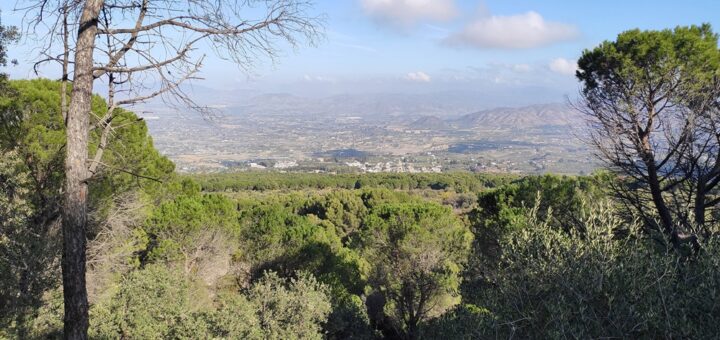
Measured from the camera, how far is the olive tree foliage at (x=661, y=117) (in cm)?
642

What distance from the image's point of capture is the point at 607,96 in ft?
25.1

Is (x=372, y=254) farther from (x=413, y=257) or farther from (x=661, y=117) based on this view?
(x=661, y=117)

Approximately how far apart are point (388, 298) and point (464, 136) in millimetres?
114307

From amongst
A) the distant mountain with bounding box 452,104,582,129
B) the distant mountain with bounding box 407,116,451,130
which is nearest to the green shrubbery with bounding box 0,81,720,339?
the distant mountain with bounding box 452,104,582,129

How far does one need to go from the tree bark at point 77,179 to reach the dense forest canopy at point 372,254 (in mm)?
299

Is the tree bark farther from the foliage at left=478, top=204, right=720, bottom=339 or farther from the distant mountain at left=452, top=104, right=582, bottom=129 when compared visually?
the distant mountain at left=452, top=104, right=582, bottom=129

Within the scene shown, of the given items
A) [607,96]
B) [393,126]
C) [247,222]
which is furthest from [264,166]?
[393,126]

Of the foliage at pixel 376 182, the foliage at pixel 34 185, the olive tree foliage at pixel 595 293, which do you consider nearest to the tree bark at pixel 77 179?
the foliage at pixel 34 185

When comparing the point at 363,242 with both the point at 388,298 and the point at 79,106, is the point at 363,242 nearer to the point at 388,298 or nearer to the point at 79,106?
the point at 388,298

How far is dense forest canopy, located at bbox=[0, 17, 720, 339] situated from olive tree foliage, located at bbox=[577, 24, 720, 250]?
5 cm

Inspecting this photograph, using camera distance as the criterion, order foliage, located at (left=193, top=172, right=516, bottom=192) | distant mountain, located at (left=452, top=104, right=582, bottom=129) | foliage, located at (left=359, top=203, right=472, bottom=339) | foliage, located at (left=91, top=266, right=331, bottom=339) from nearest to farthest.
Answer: foliage, located at (left=91, top=266, right=331, bottom=339) → foliage, located at (left=359, top=203, right=472, bottom=339) → foliage, located at (left=193, top=172, right=516, bottom=192) → distant mountain, located at (left=452, top=104, right=582, bottom=129)

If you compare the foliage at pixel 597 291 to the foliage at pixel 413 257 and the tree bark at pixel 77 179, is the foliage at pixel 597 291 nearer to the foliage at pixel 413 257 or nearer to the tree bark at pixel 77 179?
the tree bark at pixel 77 179

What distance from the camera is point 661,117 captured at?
22.5 feet

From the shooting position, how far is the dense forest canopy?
11.5 ft
